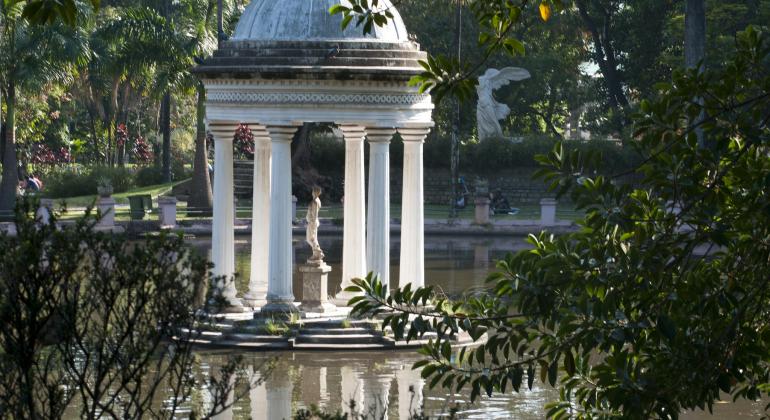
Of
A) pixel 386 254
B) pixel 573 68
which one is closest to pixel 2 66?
pixel 386 254

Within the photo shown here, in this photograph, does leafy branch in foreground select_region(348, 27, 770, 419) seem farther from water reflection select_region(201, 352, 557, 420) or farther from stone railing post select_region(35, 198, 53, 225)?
water reflection select_region(201, 352, 557, 420)

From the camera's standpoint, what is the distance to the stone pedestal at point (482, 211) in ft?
146

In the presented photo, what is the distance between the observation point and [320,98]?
2198 cm

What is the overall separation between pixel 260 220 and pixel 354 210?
5.10ft

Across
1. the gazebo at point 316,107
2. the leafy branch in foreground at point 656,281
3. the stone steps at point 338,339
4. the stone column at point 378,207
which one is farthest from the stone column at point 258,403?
the leafy branch in foreground at point 656,281

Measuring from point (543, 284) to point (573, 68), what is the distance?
54.1 meters

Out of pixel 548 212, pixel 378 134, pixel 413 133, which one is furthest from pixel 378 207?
pixel 548 212

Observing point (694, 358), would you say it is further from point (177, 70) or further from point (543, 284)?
point (177, 70)

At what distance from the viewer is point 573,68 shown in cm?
6297

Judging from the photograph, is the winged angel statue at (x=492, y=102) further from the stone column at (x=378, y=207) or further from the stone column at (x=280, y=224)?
the stone column at (x=280, y=224)

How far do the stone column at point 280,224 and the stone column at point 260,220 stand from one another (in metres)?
1.21

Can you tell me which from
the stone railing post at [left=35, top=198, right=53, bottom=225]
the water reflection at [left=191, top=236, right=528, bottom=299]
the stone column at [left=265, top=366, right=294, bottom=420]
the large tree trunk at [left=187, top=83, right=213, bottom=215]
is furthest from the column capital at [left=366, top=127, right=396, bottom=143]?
the large tree trunk at [left=187, top=83, right=213, bottom=215]

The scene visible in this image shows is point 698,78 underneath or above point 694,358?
above

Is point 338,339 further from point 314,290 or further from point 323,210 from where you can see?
point 323,210
